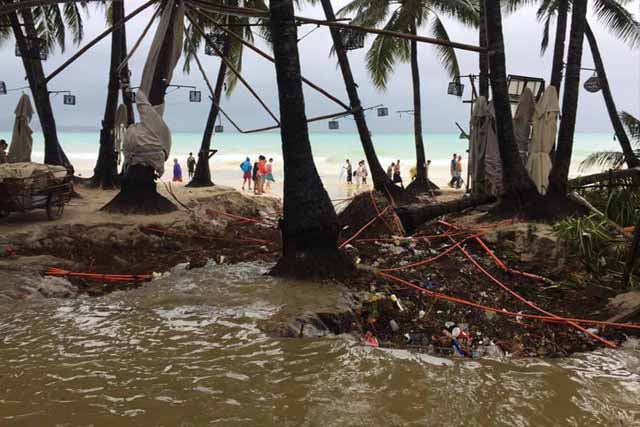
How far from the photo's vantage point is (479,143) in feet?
39.4

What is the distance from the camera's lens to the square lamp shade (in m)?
11.6

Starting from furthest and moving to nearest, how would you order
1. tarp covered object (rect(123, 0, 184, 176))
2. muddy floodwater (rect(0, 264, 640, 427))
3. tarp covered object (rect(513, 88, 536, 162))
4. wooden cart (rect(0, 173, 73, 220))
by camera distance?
tarp covered object (rect(513, 88, 536, 162)) < tarp covered object (rect(123, 0, 184, 176)) < wooden cart (rect(0, 173, 73, 220)) < muddy floodwater (rect(0, 264, 640, 427))

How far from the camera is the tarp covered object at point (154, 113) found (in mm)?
9297

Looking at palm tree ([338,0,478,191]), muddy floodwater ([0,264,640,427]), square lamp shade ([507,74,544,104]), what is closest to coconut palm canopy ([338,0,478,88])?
palm tree ([338,0,478,191])

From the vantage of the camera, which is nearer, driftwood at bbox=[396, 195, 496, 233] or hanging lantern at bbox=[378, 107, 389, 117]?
driftwood at bbox=[396, 195, 496, 233]

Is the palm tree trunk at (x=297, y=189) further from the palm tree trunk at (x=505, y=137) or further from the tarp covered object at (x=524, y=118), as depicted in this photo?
the tarp covered object at (x=524, y=118)

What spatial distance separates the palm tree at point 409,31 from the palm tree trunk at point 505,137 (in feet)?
27.0

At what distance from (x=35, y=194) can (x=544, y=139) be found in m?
9.43

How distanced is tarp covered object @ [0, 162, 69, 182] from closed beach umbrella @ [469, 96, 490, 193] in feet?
28.8

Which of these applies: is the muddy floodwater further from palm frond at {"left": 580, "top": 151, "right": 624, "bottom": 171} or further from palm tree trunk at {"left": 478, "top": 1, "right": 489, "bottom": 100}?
palm tree trunk at {"left": 478, "top": 1, "right": 489, "bottom": 100}

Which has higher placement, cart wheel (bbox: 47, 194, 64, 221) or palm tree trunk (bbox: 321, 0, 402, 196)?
palm tree trunk (bbox: 321, 0, 402, 196)

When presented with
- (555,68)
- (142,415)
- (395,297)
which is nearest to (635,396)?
(395,297)

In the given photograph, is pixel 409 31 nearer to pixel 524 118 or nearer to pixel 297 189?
pixel 524 118

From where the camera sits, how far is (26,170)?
841 centimetres
